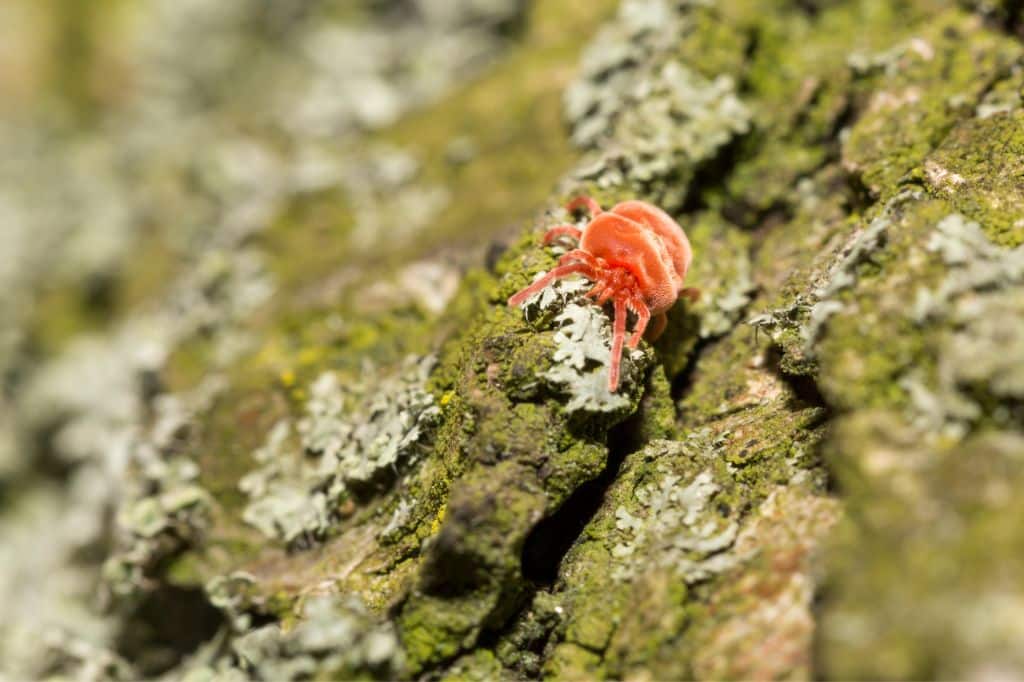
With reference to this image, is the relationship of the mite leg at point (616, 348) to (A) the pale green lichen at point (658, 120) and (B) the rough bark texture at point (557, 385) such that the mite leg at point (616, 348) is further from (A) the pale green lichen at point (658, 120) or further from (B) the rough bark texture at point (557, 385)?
(A) the pale green lichen at point (658, 120)

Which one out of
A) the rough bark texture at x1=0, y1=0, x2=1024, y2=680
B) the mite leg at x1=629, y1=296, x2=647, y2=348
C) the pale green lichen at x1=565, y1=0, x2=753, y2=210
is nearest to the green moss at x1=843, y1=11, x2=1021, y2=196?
the rough bark texture at x1=0, y1=0, x2=1024, y2=680

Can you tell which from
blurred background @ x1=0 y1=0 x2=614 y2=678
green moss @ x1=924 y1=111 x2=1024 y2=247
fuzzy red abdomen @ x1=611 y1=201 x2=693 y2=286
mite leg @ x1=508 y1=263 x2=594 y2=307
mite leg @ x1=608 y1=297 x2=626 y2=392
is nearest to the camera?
green moss @ x1=924 y1=111 x2=1024 y2=247

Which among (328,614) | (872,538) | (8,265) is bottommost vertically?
(8,265)

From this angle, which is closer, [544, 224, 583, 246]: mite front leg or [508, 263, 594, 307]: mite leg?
[508, 263, 594, 307]: mite leg

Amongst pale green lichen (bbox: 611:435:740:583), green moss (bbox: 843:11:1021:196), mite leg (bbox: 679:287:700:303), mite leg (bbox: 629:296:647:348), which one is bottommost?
pale green lichen (bbox: 611:435:740:583)

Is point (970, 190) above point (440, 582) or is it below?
above

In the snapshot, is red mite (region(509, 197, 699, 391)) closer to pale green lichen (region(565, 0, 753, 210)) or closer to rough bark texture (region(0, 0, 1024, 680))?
rough bark texture (region(0, 0, 1024, 680))

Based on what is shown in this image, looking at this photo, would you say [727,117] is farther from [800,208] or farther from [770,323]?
[770,323]

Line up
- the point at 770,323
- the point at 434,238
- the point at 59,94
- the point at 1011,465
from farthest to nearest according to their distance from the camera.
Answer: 1. the point at 59,94
2. the point at 434,238
3. the point at 770,323
4. the point at 1011,465

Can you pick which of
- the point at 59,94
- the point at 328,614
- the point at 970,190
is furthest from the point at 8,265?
the point at 970,190
